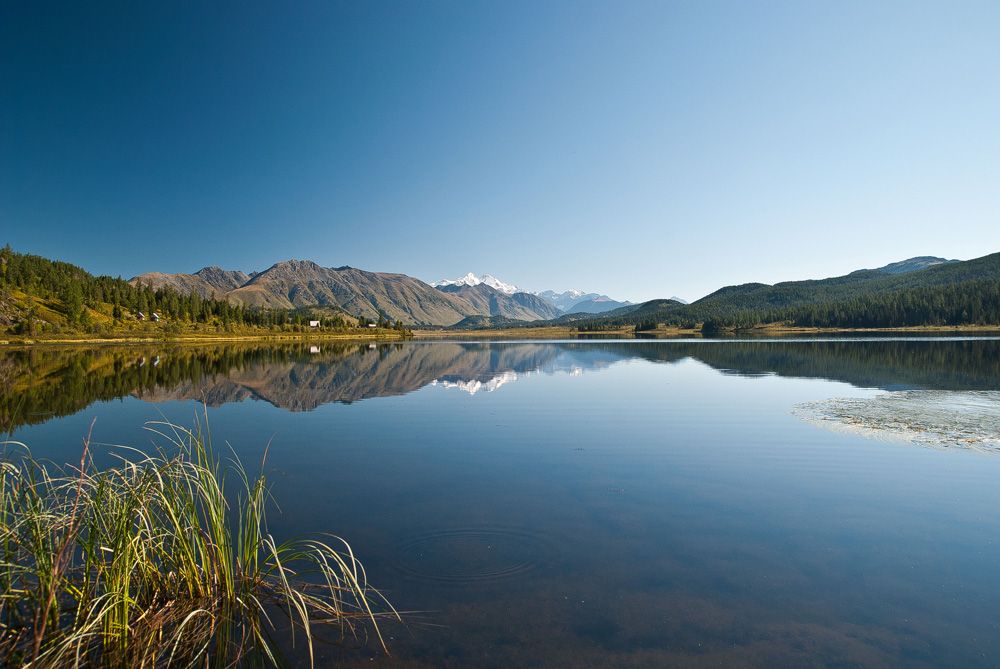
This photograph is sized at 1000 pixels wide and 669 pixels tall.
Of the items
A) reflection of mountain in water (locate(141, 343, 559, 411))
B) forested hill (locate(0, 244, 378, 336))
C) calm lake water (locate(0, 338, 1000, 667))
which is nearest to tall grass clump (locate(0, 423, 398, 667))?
calm lake water (locate(0, 338, 1000, 667))

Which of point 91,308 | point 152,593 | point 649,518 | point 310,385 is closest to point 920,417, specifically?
point 649,518

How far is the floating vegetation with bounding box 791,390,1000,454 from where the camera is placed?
48.6 ft

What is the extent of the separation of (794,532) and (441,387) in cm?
2436

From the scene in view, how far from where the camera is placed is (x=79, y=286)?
12688cm

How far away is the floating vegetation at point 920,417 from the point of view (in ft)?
48.6

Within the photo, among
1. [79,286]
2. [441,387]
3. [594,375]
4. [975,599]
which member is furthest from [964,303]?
[79,286]

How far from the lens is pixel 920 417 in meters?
17.9

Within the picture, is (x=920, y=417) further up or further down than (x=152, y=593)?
further down

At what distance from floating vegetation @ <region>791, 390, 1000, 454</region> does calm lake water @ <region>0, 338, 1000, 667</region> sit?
157 millimetres

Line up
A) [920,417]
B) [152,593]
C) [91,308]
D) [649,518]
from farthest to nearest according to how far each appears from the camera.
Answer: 1. [91,308]
2. [920,417]
3. [649,518]
4. [152,593]

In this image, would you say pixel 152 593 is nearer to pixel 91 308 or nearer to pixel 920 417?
pixel 920 417

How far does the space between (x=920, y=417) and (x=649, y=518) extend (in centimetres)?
1582

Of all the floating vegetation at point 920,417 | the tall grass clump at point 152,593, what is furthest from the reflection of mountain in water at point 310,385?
the floating vegetation at point 920,417

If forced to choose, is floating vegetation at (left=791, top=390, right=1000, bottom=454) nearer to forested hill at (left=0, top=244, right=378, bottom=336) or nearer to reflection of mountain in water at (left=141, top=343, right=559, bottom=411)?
reflection of mountain in water at (left=141, top=343, right=559, bottom=411)
